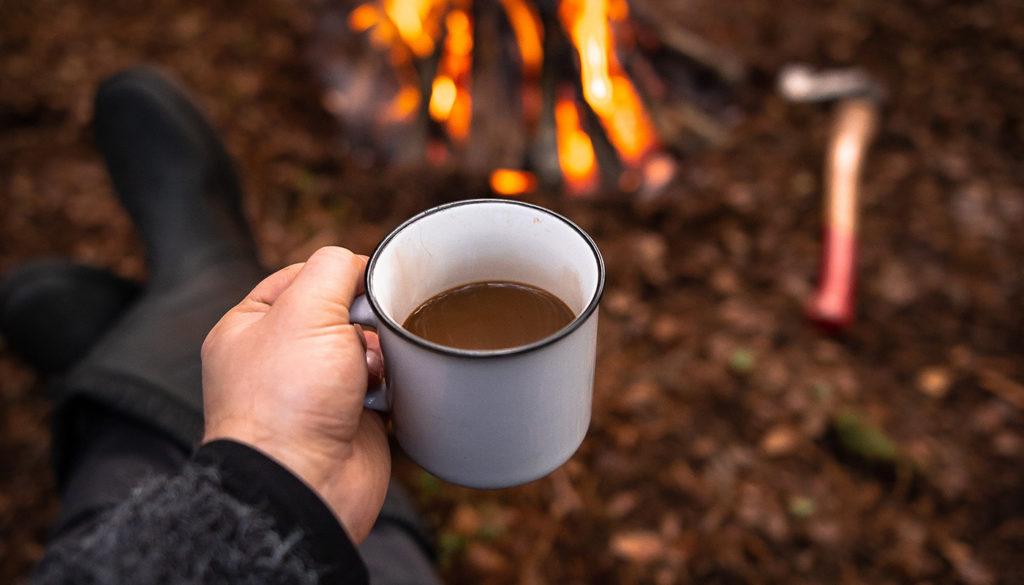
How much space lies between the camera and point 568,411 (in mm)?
877

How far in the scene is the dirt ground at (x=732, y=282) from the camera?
178 centimetres

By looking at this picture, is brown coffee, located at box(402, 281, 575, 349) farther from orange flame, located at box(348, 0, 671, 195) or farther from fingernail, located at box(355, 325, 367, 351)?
orange flame, located at box(348, 0, 671, 195)

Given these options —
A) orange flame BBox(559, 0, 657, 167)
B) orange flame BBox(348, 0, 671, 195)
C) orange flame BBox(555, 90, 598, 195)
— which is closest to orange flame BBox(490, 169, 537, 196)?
orange flame BBox(348, 0, 671, 195)

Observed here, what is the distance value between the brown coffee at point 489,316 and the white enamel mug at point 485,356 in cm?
1

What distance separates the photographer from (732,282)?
7.61ft

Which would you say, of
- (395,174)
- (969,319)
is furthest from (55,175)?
(969,319)

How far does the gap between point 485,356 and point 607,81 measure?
2066 mm

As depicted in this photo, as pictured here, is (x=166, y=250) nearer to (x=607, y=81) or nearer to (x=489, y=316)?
(x=489, y=316)

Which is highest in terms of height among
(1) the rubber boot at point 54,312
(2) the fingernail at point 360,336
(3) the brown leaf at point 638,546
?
(2) the fingernail at point 360,336

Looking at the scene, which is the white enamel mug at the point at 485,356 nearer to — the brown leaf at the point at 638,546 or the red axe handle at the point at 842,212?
the brown leaf at the point at 638,546

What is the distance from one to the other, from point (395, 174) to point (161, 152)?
79cm

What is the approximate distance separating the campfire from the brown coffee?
5.22ft

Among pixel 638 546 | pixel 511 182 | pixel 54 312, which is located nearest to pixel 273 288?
pixel 638 546

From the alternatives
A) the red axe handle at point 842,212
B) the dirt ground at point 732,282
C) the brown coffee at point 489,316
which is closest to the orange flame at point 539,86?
the dirt ground at point 732,282
